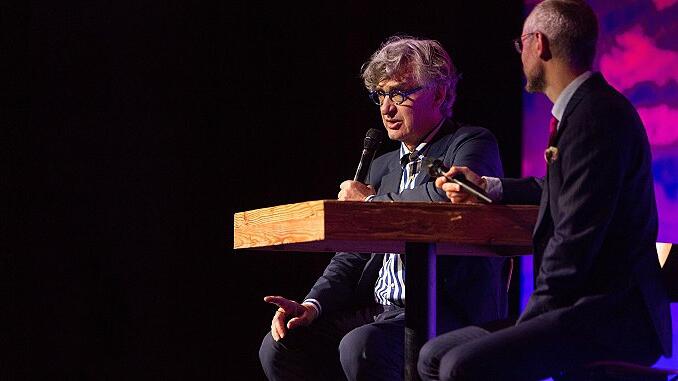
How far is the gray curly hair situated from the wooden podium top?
0.95 meters

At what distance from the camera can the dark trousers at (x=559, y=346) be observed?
80.5 inches

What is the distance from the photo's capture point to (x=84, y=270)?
4375 millimetres

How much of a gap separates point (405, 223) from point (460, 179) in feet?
0.67

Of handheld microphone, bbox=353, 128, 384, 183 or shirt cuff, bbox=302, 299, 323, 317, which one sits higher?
handheld microphone, bbox=353, 128, 384, 183

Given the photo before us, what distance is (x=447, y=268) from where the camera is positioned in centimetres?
294

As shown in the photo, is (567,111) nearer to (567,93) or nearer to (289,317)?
(567,93)

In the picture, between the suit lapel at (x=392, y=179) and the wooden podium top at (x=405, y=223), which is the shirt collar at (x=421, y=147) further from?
the wooden podium top at (x=405, y=223)

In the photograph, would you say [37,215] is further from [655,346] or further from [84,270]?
[655,346]

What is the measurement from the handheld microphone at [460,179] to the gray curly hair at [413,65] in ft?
2.71

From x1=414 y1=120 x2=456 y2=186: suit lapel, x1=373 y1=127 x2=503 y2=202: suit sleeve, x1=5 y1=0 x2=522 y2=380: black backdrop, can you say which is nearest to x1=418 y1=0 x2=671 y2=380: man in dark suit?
x1=373 y1=127 x2=503 y2=202: suit sleeve

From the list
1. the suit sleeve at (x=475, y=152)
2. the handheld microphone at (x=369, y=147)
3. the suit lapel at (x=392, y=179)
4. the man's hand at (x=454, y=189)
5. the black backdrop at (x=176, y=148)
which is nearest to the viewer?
the man's hand at (x=454, y=189)

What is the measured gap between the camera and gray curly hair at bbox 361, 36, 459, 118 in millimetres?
3299

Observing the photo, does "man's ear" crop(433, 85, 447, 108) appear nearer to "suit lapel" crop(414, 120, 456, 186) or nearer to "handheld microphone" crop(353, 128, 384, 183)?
"suit lapel" crop(414, 120, 456, 186)

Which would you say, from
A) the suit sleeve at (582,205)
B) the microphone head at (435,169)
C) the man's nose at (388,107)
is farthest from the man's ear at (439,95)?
the suit sleeve at (582,205)
